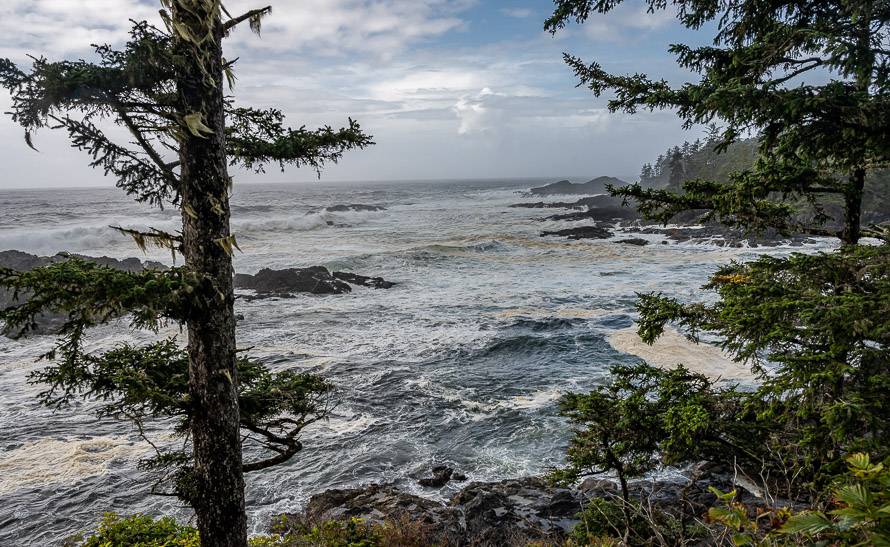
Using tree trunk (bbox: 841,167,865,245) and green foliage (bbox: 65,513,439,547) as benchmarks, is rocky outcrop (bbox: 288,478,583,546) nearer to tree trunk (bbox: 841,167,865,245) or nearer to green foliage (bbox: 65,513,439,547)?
green foliage (bbox: 65,513,439,547)

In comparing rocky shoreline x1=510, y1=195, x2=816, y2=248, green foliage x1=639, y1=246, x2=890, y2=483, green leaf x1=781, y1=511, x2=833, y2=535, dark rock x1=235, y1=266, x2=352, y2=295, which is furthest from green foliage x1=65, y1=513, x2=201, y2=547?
rocky shoreline x1=510, y1=195, x2=816, y2=248

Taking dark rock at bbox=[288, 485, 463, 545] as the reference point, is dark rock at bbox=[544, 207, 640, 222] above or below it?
above

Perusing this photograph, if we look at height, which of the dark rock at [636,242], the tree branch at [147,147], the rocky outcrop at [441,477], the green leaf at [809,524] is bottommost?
the rocky outcrop at [441,477]

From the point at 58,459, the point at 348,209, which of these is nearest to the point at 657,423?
the point at 58,459

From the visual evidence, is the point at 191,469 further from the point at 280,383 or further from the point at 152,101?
the point at 152,101

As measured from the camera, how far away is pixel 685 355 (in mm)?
14930

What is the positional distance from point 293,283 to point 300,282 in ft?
1.27

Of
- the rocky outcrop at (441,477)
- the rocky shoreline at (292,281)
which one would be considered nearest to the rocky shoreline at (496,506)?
the rocky outcrop at (441,477)

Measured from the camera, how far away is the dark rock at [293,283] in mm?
26438

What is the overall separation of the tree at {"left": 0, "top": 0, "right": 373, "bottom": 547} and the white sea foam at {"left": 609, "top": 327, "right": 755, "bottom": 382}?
12.0m

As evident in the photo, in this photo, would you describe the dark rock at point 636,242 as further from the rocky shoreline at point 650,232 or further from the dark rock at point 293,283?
the dark rock at point 293,283

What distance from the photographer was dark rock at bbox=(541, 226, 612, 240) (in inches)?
1698

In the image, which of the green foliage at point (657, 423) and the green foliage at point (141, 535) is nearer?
the green foliage at point (657, 423)

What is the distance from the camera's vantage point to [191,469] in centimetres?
462
